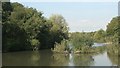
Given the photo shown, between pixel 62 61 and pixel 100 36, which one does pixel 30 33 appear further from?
pixel 100 36

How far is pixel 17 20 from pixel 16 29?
2270 millimetres

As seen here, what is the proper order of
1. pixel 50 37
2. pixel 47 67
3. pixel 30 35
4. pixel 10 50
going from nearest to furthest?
pixel 47 67
pixel 10 50
pixel 30 35
pixel 50 37

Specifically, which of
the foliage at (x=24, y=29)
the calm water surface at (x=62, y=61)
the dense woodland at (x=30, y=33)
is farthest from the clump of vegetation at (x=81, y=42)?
the foliage at (x=24, y=29)

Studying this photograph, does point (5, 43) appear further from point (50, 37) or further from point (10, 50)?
point (50, 37)

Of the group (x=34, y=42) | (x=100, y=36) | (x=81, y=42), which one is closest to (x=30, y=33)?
(x=34, y=42)

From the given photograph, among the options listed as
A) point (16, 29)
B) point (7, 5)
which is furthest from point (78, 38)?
point (7, 5)

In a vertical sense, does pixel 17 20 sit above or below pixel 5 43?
above

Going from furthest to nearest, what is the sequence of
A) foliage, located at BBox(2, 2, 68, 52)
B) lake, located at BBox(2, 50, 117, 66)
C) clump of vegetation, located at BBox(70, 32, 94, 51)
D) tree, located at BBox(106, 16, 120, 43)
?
tree, located at BBox(106, 16, 120, 43) < foliage, located at BBox(2, 2, 68, 52) < clump of vegetation, located at BBox(70, 32, 94, 51) < lake, located at BBox(2, 50, 117, 66)

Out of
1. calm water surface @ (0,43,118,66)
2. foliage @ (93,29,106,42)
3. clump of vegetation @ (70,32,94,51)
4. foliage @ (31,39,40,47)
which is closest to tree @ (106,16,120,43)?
foliage @ (93,29,106,42)

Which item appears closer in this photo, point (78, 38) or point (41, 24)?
point (78, 38)

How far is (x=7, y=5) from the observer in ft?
133

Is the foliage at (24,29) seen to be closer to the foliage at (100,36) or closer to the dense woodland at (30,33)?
the dense woodland at (30,33)

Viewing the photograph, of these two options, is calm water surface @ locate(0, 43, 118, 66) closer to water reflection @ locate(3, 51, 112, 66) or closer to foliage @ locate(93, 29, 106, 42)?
water reflection @ locate(3, 51, 112, 66)

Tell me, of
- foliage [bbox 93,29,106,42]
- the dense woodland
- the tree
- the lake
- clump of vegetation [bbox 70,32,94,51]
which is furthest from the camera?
foliage [bbox 93,29,106,42]
